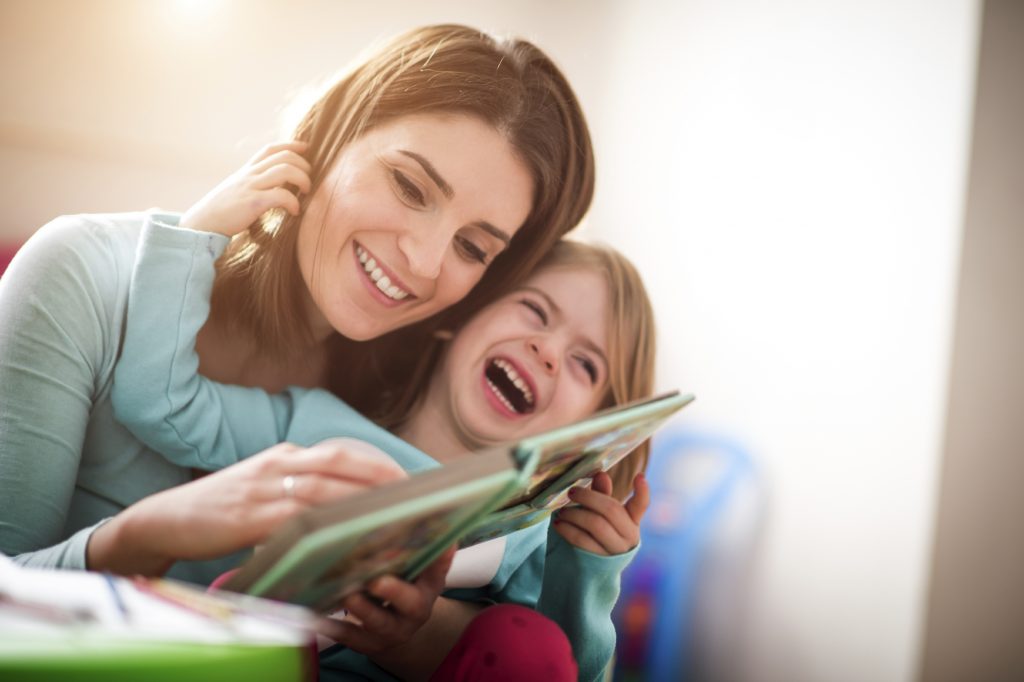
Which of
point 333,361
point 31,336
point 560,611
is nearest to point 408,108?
point 333,361

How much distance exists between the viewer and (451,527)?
581 millimetres

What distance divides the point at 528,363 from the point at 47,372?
564mm

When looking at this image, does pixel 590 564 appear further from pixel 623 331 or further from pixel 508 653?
pixel 623 331

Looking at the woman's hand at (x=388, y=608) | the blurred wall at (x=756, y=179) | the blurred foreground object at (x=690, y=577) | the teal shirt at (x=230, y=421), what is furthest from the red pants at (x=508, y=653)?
the blurred foreground object at (x=690, y=577)

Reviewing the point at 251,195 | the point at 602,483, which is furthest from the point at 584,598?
the point at 251,195

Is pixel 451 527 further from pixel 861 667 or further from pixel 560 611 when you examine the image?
pixel 861 667

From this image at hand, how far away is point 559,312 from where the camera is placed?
1.14 metres

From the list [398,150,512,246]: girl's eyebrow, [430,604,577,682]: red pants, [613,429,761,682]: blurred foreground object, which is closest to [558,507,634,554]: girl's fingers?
[430,604,577,682]: red pants

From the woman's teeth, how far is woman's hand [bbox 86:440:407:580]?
0.40m

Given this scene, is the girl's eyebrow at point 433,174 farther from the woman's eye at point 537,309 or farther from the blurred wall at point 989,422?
the blurred wall at point 989,422

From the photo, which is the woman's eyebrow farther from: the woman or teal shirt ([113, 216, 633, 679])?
teal shirt ([113, 216, 633, 679])

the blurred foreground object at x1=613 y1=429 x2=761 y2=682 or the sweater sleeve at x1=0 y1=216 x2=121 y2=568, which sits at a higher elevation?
the sweater sleeve at x1=0 y1=216 x2=121 y2=568

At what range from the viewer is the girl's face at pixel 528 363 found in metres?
1.09

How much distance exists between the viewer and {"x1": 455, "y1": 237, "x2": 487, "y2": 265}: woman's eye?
3.34ft
